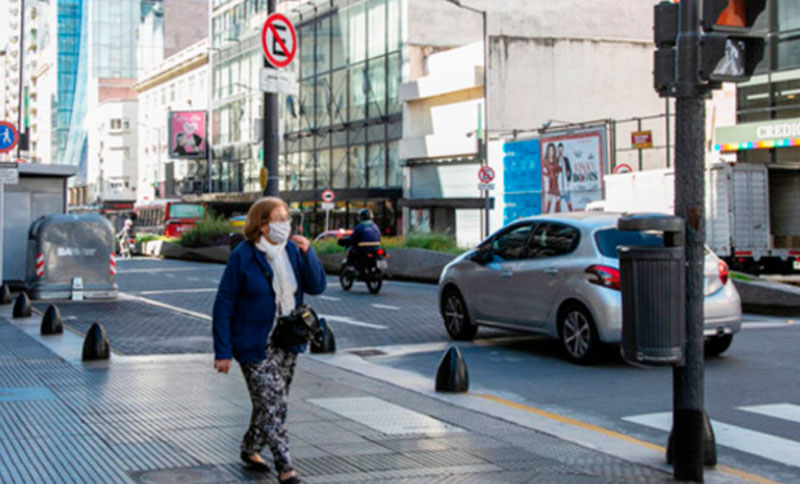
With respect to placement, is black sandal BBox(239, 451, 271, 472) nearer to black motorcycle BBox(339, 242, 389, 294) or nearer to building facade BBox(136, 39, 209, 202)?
black motorcycle BBox(339, 242, 389, 294)

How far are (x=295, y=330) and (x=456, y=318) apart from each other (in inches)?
300

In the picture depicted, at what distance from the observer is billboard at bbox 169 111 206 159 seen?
7556cm

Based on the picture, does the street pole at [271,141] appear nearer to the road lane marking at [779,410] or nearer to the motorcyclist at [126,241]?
the road lane marking at [779,410]

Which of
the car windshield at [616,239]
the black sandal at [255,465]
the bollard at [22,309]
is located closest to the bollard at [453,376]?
the car windshield at [616,239]

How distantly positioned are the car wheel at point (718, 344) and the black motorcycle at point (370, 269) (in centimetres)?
1093

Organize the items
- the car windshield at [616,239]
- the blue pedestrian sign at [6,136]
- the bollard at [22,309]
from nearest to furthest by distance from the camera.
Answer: the car windshield at [616,239], the bollard at [22,309], the blue pedestrian sign at [6,136]

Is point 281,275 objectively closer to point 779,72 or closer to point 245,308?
point 245,308

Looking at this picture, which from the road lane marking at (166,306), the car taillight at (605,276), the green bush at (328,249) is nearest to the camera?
the car taillight at (605,276)

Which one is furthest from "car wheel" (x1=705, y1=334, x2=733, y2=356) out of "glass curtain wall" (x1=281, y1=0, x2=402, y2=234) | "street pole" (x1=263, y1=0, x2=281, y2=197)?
"glass curtain wall" (x1=281, y1=0, x2=402, y2=234)

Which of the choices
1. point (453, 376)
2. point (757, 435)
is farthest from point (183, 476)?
point (757, 435)

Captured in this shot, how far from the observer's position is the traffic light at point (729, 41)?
594 centimetres

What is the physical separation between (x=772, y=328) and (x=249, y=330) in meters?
10.5

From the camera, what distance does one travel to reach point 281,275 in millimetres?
5875

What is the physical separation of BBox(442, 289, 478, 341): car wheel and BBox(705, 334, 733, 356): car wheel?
2940 mm
